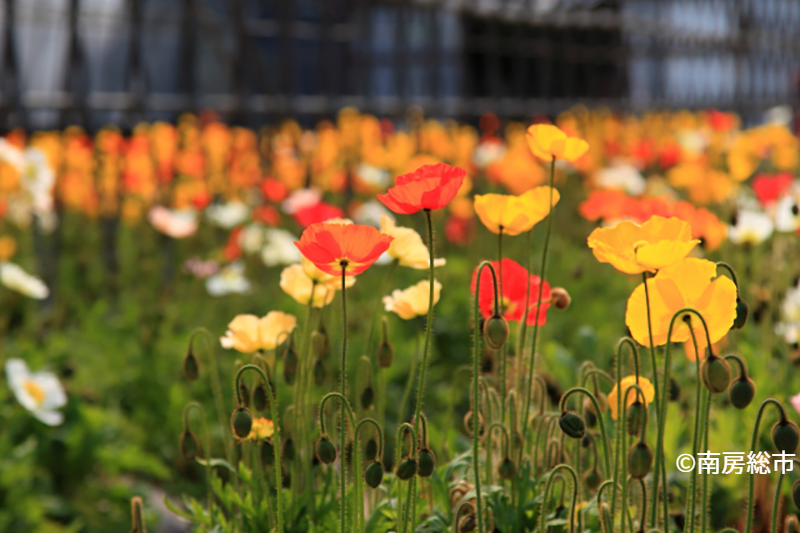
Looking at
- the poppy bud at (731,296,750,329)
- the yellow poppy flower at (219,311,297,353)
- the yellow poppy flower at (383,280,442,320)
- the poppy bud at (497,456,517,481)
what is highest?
the poppy bud at (731,296,750,329)

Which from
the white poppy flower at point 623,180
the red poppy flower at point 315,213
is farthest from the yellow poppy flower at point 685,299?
the white poppy flower at point 623,180

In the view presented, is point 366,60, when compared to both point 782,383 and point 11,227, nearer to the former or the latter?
point 11,227

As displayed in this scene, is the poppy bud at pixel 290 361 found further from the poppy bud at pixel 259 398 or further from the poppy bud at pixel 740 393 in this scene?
the poppy bud at pixel 740 393

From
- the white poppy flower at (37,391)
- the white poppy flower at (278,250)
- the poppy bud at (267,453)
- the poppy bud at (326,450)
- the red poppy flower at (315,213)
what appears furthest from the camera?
the white poppy flower at (278,250)

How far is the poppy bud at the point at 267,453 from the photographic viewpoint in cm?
136

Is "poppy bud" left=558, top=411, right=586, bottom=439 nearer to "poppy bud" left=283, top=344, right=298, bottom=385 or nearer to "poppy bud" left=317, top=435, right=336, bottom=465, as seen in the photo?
"poppy bud" left=317, top=435, right=336, bottom=465

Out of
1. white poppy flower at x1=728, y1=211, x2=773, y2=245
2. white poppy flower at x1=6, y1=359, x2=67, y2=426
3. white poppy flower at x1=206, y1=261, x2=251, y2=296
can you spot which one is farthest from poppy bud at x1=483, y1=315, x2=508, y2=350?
white poppy flower at x1=206, y1=261, x2=251, y2=296

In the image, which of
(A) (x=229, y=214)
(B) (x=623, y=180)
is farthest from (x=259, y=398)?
(B) (x=623, y=180)

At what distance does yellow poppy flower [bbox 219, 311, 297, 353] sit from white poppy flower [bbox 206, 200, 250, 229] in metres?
2.85

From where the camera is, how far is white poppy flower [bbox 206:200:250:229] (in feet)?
13.8

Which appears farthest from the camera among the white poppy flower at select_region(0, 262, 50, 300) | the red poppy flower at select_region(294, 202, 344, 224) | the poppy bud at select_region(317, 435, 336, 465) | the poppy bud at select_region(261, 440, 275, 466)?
the white poppy flower at select_region(0, 262, 50, 300)

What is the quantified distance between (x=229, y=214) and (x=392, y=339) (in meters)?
1.38

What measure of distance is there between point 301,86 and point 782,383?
11392mm

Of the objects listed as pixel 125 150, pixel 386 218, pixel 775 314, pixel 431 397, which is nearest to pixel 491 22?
pixel 125 150
